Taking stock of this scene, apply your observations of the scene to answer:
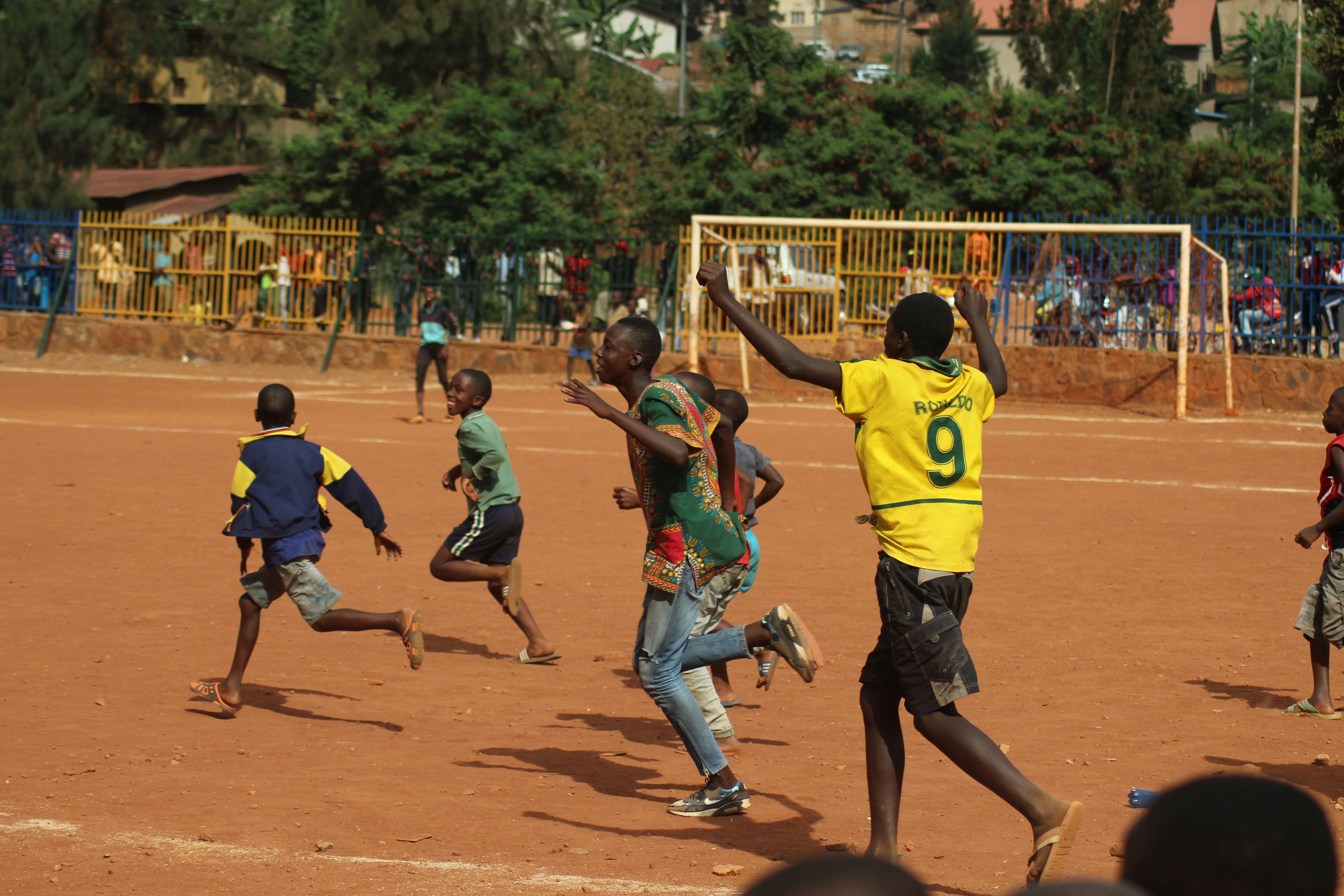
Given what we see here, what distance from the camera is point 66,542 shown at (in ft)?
31.7

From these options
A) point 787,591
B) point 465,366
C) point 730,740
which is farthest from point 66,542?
point 465,366

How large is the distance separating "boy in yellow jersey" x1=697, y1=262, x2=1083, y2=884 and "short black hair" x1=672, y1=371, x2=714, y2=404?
1085 mm

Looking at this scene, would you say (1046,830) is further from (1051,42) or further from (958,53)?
(958,53)

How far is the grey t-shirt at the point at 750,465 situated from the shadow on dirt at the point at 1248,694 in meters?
2.23

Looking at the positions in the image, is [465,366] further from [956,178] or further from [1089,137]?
[1089,137]

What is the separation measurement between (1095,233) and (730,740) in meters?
16.9

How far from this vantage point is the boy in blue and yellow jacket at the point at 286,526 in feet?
19.4

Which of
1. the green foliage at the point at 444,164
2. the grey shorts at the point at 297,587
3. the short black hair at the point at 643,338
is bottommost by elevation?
the grey shorts at the point at 297,587

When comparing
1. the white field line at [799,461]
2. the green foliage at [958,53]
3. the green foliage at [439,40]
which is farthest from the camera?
the green foliage at [958,53]

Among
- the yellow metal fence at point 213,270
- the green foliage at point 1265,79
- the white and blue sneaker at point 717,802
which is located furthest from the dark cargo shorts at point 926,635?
the green foliage at point 1265,79

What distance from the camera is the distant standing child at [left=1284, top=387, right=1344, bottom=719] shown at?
5.82 metres

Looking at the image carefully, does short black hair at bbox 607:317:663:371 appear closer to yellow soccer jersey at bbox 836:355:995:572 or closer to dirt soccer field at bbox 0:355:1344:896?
yellow soccer jersey at bbox 836:355:995:572

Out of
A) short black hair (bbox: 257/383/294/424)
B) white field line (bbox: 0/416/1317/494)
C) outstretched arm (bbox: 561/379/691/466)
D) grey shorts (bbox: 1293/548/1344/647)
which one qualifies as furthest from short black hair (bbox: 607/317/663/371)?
white field line (bbox: 0/416/1317/494)

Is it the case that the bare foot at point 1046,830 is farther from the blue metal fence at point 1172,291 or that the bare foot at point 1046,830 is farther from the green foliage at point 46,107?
the green foliage at point 46,107
